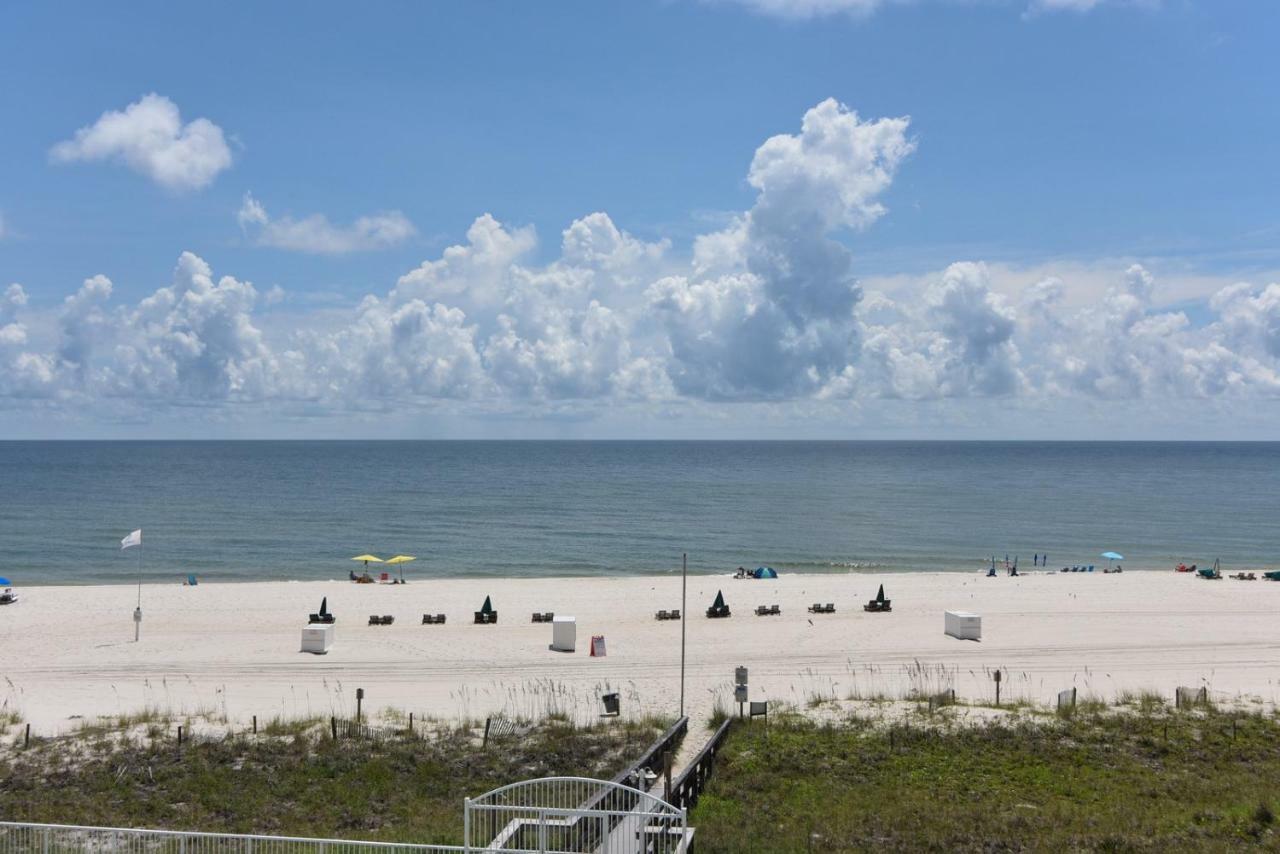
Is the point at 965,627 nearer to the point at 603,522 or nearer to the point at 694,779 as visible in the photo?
the point at 694,779

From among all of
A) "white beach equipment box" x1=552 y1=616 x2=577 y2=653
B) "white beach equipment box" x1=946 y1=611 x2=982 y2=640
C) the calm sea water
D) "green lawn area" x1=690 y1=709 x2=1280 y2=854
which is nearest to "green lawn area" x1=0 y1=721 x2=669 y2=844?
"green lawn area" x1=690 y1=709 x2=1280 y2=854

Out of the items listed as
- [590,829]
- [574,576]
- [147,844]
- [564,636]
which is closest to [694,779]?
[590,829]

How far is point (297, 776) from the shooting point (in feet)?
50.5

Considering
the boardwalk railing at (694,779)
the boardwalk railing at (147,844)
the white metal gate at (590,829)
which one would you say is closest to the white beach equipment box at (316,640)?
the boardwalk railing at (694,779)

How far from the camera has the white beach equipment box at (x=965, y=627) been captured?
96.7 ft

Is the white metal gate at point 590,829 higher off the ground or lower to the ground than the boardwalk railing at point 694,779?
higher

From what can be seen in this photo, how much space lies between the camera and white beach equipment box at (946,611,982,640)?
29484 mm

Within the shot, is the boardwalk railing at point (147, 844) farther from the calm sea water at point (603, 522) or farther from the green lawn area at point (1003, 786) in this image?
the calm sea water at point (603, 522)

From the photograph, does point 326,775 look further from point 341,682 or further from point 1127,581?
point 1127,581

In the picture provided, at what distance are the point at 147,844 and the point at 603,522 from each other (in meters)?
62.6

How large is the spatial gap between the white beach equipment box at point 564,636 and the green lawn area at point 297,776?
31.0 feet

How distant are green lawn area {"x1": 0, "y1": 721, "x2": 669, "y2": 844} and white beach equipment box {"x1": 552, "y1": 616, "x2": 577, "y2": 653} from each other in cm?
946

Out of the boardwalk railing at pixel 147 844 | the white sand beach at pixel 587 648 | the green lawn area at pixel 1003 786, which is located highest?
the boardwalk railing at pixel 147 844

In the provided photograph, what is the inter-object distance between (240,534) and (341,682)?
44.4m
